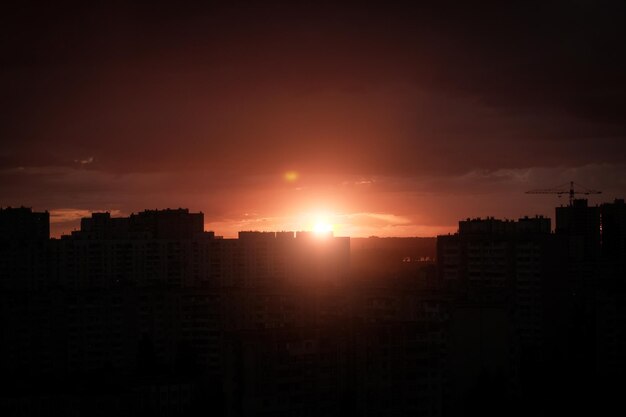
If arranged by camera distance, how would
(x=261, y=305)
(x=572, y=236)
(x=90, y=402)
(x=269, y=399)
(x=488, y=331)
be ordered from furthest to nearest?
(x=572, y=236), (x=261, y=305), (x=488, y=331), (x=90, y=402), (x=269, y=399)

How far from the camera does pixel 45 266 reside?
3619 cm

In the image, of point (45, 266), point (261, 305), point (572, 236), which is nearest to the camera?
point (261, 305)

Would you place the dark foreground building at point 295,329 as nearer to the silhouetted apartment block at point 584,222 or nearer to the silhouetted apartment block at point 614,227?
the silhouetted apartment block at point 584,222

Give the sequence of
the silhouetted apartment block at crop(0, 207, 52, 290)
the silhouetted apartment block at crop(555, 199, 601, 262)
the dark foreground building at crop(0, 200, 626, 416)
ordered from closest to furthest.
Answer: the dark foreground building at crop(0, 200, 626, 416) → the silhouetted apartment block at crop(0, 207, 52, 290) → the silhouetted apartment block at crop(555, 199, 601, 262)

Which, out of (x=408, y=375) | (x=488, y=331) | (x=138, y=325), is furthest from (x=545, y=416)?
(x=138, y=325)

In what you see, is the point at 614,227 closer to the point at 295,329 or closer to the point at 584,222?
the point at 584,222

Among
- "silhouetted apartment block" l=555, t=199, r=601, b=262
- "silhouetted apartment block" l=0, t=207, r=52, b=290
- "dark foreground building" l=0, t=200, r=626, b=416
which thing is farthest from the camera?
"silhouetted apartment block" l=555, t=199, r=601, b=262

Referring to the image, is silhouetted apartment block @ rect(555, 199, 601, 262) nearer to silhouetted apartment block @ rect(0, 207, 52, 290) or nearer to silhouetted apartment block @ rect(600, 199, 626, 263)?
silhouetted apartment block @ rect(600, 199, 626, 263)

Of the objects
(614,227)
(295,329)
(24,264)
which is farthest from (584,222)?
(295,329)

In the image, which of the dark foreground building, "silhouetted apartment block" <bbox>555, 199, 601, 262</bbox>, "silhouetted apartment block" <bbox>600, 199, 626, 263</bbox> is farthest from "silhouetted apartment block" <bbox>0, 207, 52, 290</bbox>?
"silhouetted apartment block" <bbox>600, 199, 626, 263</bbox>

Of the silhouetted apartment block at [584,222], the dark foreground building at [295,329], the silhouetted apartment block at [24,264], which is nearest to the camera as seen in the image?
the dark foreground building at [295,329]

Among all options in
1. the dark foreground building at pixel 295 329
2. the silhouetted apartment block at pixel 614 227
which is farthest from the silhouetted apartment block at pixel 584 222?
the dark foreground building at pixel 295 329

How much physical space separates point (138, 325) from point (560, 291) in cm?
1627

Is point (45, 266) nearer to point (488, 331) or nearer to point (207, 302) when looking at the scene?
point (207, 302)
